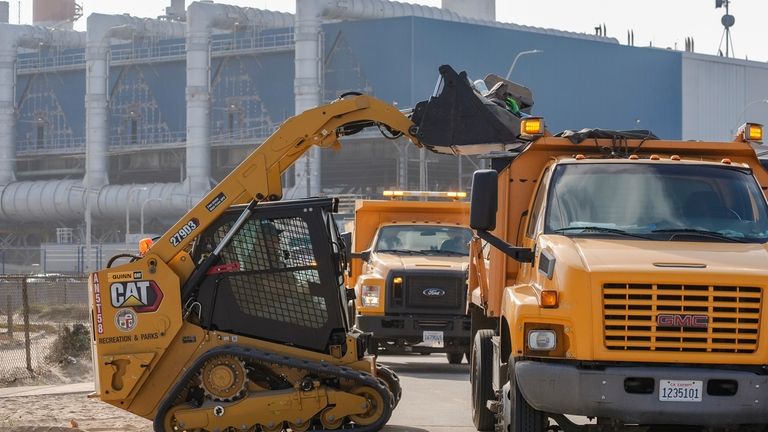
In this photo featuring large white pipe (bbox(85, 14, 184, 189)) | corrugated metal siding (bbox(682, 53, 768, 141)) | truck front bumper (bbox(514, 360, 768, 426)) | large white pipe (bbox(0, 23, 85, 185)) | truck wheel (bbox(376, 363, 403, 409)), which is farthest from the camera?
corrugated metal siding (bbox(682, 53, 768, 141))

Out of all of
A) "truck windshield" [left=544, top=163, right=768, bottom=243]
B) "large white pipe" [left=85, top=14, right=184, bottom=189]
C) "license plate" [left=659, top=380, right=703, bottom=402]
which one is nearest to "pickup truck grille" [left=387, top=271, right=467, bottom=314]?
"truck windshield" [left=544, top=163, right=768, bottom=243]

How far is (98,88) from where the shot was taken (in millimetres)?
80562

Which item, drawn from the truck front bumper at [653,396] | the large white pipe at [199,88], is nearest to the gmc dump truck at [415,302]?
the truck front bumper at [653,396]

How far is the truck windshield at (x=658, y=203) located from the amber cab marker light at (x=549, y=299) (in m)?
0.85

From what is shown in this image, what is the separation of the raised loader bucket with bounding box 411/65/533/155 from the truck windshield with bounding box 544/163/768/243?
2.25 meters

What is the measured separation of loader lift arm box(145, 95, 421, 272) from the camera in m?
12.6

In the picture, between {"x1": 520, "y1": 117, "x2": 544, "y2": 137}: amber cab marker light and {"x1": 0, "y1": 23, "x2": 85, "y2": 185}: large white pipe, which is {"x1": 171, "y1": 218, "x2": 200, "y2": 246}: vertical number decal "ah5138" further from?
{"x1": 0, "y1": 23, "x2": 85, "y2": 185}: large white pipe

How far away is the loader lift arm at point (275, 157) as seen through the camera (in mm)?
12633

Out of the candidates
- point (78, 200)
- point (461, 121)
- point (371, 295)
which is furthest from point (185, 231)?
point (78, 200)

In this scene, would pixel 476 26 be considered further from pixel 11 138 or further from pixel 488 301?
pixel 488 301

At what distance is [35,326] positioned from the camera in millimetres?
33719

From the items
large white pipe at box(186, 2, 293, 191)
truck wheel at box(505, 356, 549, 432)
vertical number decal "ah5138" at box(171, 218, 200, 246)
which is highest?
large white pipe at box(186, 2, 293, 191)

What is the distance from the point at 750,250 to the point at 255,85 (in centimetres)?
7354

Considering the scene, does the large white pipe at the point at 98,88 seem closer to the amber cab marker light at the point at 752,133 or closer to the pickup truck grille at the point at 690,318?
the amber cab marker light at the point at 752,133
